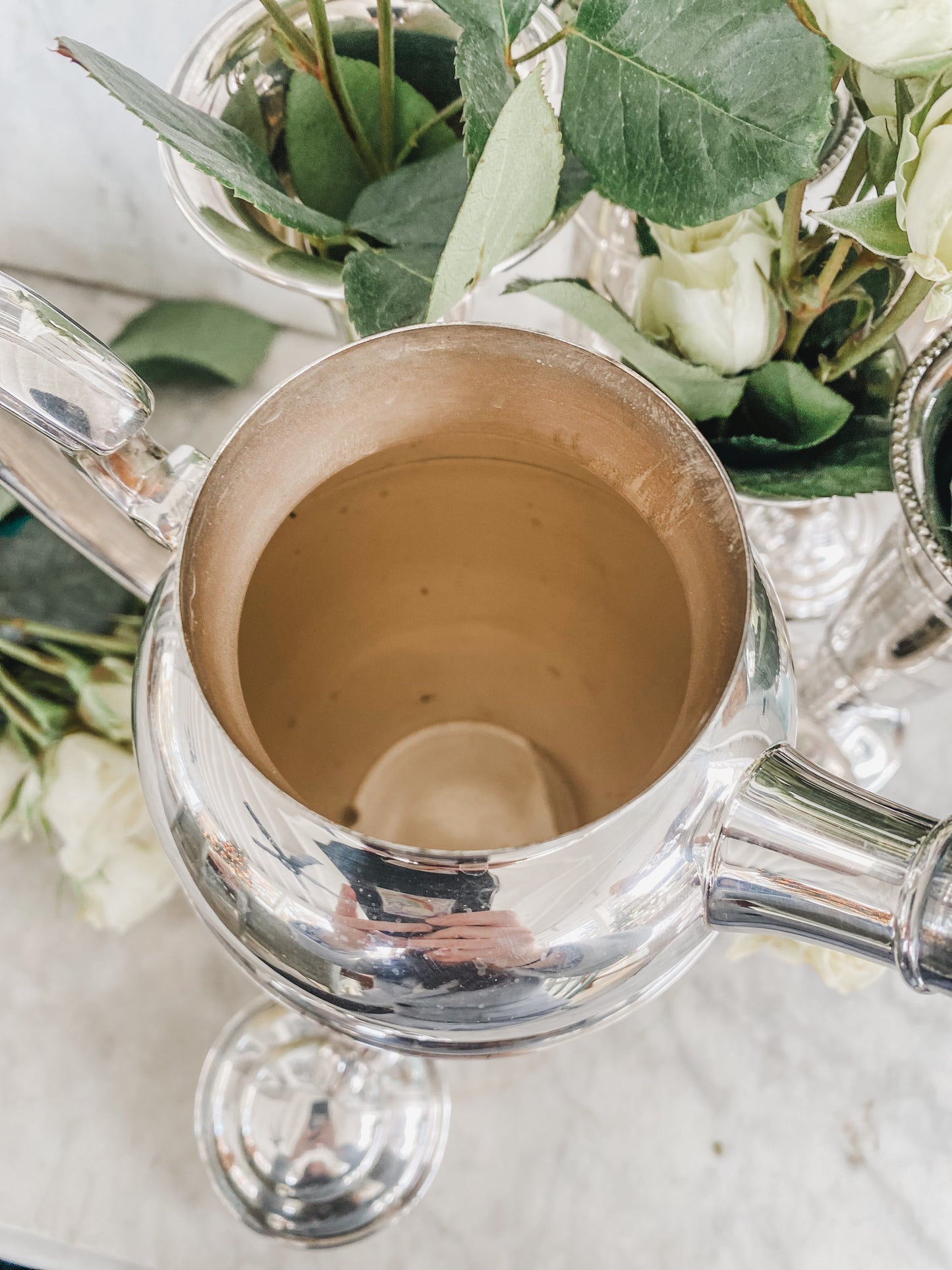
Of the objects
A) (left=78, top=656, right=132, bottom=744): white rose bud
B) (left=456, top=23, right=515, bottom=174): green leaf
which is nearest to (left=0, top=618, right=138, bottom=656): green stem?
(left=78, top=656, right=132, bottom=744): white rose bud

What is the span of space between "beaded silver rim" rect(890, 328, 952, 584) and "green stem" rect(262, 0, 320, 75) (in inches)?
6.5

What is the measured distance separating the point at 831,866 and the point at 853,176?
17 cm

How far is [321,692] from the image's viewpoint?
257mm

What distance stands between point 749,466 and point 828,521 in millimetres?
174

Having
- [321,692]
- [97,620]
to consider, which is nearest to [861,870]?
[321,692]

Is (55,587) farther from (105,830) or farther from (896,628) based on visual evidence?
(896,628)

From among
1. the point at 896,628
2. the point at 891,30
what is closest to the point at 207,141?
the point at 891,30

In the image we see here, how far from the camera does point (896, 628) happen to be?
328mm

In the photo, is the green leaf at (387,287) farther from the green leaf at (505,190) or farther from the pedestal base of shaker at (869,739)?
the pedestal base of shaker at (869,739)

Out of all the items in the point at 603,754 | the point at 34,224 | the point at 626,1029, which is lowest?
the point at 626,1029

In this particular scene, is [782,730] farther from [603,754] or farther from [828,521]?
[828,521]

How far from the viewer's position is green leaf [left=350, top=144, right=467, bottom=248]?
24 centimetres

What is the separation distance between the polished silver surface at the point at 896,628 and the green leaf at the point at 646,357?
4 centimetres

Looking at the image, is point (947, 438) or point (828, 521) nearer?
point (947, 438)
